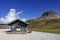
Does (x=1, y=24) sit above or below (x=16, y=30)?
above

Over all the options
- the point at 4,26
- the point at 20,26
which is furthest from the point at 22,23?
the point at 4,26

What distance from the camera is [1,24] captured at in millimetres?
83812

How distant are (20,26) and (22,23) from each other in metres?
1.01

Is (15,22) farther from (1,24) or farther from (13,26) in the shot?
(1,24)

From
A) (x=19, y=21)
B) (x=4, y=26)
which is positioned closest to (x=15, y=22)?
(x=19, y=21)

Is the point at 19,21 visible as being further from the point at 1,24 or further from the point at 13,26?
the point at 1,24

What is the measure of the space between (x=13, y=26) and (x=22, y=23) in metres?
2.64

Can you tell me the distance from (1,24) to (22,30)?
142 feet

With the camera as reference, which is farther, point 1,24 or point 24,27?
point 1,24

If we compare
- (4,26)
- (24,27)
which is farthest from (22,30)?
(4,26)

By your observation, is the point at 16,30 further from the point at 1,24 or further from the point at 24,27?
the point at 1,24

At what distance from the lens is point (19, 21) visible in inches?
Result: 1703

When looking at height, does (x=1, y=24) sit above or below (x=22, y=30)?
above

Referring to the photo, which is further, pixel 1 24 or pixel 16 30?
pixel 1 24
